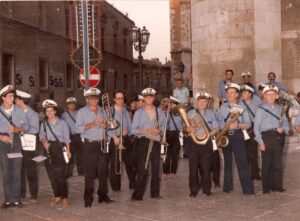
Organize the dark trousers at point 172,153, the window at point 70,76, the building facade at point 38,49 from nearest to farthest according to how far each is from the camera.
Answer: the dark trousers at point 172,153 < the building facade at point 38,49 < the window at point 70,76

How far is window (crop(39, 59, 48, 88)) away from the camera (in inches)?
1156

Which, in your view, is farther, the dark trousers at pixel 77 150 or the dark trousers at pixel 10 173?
the dark trousers at pixel 77 150

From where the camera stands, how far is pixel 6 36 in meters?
25.6

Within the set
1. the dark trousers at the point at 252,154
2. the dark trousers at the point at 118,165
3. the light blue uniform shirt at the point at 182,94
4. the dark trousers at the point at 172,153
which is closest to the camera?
the dark trousers at the point at 118,165

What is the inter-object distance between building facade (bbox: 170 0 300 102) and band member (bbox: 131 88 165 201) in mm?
6033

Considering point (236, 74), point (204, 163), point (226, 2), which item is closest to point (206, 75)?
point (236, 74)

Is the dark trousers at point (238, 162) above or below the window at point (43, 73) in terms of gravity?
below

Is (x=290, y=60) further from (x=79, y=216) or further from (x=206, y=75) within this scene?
(x=79, y=216)

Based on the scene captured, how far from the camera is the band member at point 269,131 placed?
8.25 metres

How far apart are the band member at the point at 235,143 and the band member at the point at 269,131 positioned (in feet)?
0.88

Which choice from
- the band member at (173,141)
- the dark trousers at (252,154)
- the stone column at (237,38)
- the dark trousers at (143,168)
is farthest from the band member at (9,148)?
the stone column at (237,38)

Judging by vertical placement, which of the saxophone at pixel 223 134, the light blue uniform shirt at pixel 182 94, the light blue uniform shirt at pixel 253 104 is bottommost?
the saxophone at pixel 223 134

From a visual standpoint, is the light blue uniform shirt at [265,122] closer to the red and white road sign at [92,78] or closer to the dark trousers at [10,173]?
the dark trousers at [10,173]

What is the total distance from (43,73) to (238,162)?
74.6 feet
